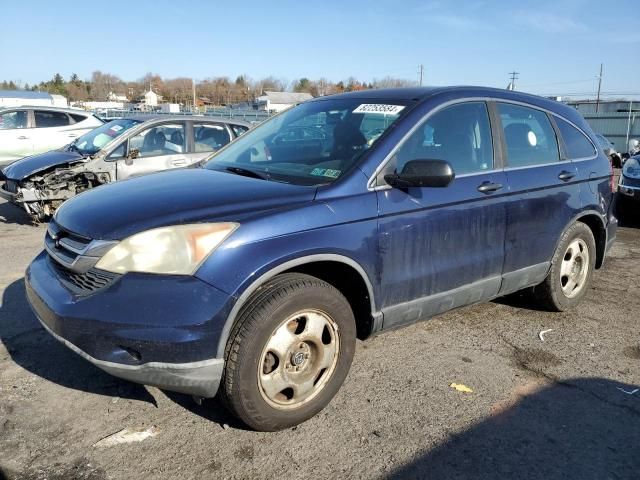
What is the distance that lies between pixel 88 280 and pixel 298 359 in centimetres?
113

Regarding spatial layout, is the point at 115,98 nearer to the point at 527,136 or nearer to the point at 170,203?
the point at 527,136

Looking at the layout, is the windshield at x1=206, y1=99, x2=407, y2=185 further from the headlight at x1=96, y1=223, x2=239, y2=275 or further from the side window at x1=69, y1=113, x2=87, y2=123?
the side window at x1=69, y1=113, x2=87, y2=123

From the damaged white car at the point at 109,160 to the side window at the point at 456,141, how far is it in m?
5.25

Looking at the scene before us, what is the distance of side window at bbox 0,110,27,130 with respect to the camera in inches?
480

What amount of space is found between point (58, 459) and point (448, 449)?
1.92m

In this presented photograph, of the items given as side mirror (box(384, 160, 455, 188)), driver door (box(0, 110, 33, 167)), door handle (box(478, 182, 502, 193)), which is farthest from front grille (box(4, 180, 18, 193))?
door handle (box(478, 182, 502, 193))

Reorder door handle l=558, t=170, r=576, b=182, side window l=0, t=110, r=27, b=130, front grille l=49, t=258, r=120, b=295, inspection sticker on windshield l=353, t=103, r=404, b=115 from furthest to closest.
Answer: side window l=0, t=110, r=27, b=130 → door handle l=558, t=170, r=576, b=182 → inspection sticker on windshield l=353, t=103, r=404, b=115 → front grille l=49, t=258, r=120, b=295

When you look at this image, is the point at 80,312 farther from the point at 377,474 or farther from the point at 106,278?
the point at 377,474

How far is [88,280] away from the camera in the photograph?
2.69 metres

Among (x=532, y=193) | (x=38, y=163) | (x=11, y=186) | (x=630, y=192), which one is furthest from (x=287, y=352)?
(x=630, y=192)

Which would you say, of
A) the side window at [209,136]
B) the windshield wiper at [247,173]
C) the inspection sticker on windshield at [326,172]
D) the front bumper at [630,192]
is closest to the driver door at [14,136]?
the side window at [209,136]

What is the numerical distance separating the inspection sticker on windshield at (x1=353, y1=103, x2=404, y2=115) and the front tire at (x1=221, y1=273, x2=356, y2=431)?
1268 mm

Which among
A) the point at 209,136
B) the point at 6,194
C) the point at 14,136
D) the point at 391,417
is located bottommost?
the point at 391,417

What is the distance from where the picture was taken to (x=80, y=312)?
2.59 meters
